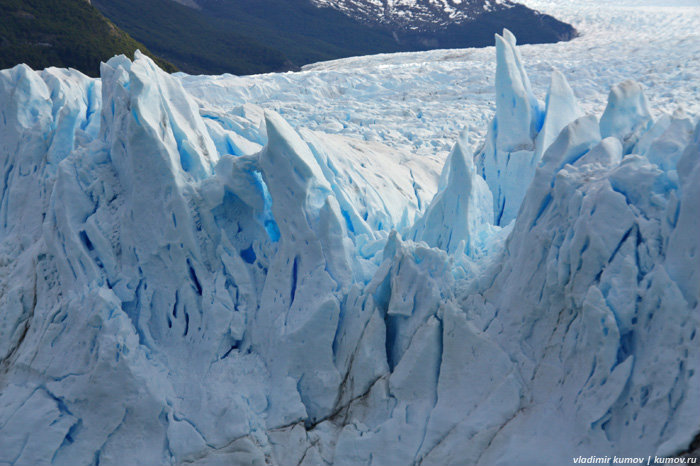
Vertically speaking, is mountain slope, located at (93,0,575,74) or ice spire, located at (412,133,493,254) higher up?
ice spire, located at (412,133,493,254)

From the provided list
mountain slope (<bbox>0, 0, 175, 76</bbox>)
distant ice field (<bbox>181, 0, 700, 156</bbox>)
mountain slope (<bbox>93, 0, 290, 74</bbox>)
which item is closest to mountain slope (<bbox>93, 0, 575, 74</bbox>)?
mountain slope (<bbox>93, 0, 290, 74</bbox>)

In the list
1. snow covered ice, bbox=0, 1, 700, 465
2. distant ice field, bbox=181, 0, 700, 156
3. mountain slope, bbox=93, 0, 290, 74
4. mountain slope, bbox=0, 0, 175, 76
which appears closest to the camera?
snow covered ice, bbox=0, 1, 700, 465

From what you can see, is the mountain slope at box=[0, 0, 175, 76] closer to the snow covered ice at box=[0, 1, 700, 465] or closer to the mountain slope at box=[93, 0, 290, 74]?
the mountain slope at box=[93, 0, 290, 74]

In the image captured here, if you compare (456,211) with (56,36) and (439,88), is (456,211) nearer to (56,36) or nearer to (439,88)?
(439,88)

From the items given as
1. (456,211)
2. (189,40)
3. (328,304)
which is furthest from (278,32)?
(328,304)

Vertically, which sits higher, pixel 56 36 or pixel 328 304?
pixel 328 304

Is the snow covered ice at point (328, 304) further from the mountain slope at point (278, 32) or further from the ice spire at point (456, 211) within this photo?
the mountain slope at point (278, 32)

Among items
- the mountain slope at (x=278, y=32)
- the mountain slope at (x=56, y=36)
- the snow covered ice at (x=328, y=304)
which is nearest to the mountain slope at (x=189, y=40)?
the mountain slope at (x=278, y=32)
